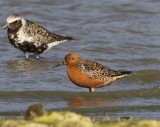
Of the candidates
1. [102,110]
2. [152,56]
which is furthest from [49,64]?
[102,110]

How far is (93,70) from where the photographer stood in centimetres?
1073

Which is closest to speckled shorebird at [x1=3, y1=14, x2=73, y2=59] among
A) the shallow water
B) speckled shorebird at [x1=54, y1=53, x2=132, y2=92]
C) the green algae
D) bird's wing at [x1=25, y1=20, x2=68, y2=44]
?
A: bird's wing at [x1=25, y1=20, x2=68, y2=44]

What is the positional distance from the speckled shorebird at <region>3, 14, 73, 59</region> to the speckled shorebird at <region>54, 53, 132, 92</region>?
11.4ft

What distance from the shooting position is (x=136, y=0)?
66.2 feet

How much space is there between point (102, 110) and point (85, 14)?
9.04 metres

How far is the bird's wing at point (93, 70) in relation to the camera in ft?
35.0

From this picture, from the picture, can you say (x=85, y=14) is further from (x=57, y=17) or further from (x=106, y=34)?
(x=106, y=34)

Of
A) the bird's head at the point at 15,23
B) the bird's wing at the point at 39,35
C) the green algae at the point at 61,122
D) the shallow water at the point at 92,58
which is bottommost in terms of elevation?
the shallow water at the point at 92,58

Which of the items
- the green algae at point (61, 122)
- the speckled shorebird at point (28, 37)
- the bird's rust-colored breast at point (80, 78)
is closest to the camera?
the green algae at point (61, 122)

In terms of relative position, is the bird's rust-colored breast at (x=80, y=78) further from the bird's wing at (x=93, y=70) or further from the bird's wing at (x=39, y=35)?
the bird's wing at (x=39, y=35)

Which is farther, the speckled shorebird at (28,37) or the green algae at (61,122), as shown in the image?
the speckled shorebird at (28,37)

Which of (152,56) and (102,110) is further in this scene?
(152,56)

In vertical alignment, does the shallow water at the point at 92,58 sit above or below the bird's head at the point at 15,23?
below

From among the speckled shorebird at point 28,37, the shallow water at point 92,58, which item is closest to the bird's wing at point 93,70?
the shallow water at point 92,58
